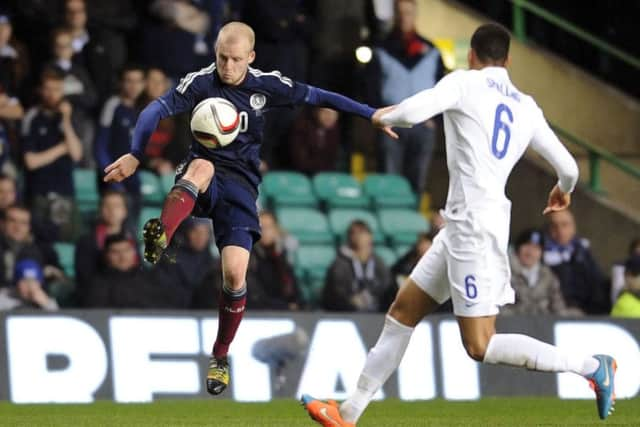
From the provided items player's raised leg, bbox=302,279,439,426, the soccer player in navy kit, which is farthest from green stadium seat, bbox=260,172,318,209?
player's raised leg, bbox=302,279,439,426

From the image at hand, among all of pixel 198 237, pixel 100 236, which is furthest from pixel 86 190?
pixel 198 237

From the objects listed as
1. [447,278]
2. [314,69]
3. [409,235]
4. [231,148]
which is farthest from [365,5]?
[447,278]

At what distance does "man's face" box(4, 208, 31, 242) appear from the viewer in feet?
44.8

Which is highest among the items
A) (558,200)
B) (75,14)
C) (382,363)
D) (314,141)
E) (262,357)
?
(75,14)

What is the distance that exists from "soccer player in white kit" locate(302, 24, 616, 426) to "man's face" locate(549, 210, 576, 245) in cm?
681

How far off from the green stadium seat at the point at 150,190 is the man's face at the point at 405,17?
271 cm

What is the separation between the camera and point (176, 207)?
9.04 metres

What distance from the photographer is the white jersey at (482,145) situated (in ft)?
27.4

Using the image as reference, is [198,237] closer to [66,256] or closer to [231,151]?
[66,256]

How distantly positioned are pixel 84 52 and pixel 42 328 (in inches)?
134

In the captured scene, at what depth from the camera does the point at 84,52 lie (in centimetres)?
1519

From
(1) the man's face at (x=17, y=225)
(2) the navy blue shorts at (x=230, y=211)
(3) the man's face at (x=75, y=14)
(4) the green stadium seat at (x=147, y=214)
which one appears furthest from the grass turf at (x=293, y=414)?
(3) the man's face at (x=75, y=14)

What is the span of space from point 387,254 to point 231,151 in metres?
6.13

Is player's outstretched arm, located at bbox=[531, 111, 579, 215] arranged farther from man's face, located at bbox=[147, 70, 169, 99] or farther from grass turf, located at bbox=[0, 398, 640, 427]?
man's face, located at bbox=[147, 70, 169, 99]
